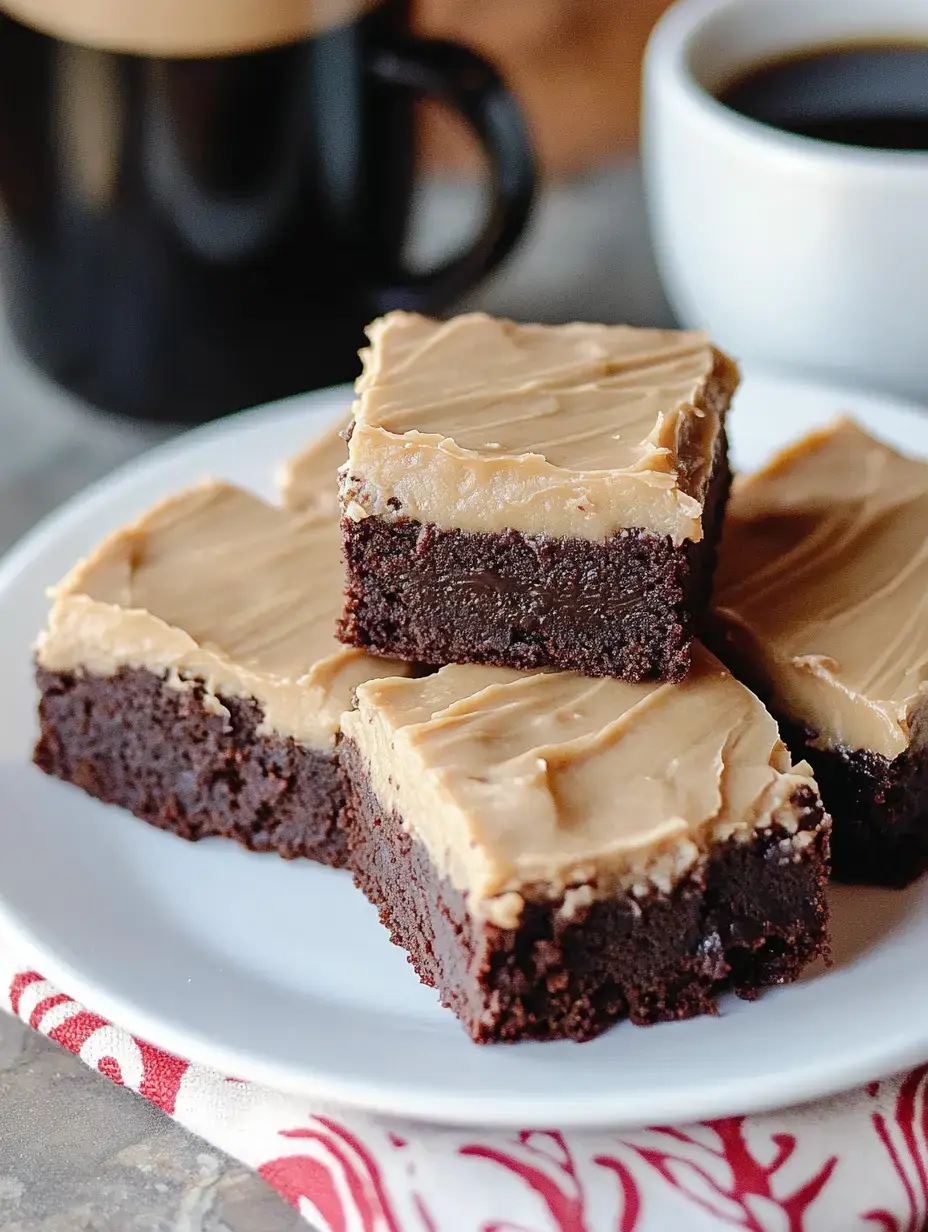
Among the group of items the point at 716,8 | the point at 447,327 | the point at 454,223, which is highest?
the point at 716,8

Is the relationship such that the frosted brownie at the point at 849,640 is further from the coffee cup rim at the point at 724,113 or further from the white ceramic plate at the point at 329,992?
the coffee cup rim at the point at 724,113

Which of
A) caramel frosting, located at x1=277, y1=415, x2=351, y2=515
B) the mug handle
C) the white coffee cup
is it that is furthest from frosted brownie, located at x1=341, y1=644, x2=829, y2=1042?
the mug handle

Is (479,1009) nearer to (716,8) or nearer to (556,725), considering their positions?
(556,725)

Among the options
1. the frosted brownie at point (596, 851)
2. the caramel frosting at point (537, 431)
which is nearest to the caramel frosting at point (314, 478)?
the caramel frosting at point (537, 431)

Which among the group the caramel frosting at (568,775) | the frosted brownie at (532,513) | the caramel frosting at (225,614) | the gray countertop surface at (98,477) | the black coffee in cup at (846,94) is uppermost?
the black coffee in cup at (846,94)

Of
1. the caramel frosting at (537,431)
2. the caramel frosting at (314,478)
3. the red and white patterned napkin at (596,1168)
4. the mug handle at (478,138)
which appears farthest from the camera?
the mug handle at (478,138)

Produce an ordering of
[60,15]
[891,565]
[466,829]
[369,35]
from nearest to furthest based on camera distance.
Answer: [466,829] → [891,565] → [60,15] → [369,35]

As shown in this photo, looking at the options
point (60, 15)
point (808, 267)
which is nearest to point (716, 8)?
point (808, 267)
